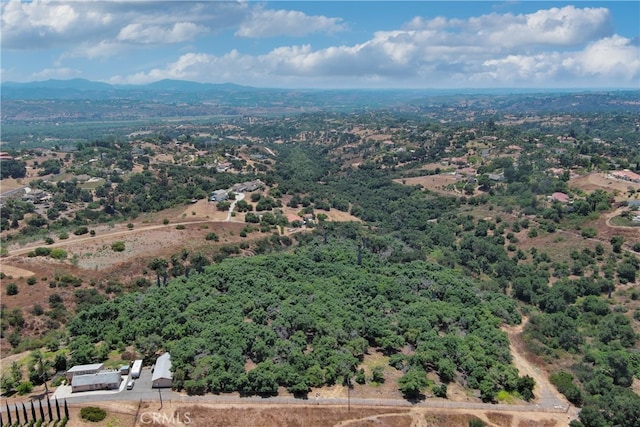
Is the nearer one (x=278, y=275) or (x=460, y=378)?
(x=460, y=378)

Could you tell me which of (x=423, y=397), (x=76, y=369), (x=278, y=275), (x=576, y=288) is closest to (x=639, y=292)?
(x=576, y=288)

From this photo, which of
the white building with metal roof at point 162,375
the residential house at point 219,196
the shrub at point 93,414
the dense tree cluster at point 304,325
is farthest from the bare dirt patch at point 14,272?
the residential house at point 219,196

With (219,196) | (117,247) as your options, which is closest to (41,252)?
(117,247)

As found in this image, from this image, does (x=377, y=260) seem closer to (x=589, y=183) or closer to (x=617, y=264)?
(x=617, y=264)

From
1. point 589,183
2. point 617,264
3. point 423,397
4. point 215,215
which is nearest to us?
point 423,397

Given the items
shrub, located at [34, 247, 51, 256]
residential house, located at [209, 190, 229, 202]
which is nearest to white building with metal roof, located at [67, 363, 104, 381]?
shrub, located at [34, 247, 51, 256]

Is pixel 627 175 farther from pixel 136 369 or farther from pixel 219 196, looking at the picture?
pixel 136 369
